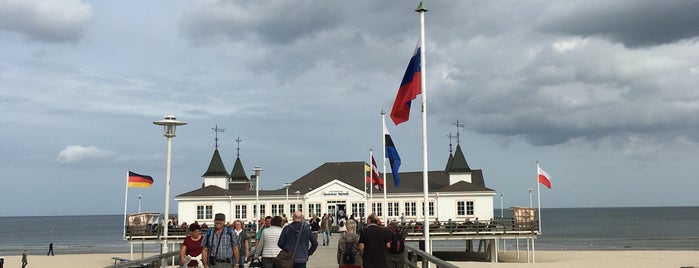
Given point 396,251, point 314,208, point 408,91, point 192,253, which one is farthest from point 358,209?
point 192,253

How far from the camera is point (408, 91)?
15.0m

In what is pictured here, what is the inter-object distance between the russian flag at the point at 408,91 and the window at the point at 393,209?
108 feet

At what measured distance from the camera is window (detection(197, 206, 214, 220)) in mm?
48500

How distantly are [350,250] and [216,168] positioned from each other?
44.0 m

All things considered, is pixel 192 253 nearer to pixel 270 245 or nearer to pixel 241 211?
pixel 270 245

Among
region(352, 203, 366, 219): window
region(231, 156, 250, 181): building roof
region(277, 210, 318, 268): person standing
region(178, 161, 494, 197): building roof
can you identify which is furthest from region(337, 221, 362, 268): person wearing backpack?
region(231, 156, 250, 181): building roof

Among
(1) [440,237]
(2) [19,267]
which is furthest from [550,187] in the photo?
(2) [19,267]

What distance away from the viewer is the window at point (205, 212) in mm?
48500

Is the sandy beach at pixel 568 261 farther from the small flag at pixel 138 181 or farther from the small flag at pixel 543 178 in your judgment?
the small flag at pixel 138 181

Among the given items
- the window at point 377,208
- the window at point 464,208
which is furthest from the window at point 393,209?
the window at point 464,208

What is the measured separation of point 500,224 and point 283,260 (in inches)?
1050

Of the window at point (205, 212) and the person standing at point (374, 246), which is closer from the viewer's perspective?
the person standing at point (374, 246)

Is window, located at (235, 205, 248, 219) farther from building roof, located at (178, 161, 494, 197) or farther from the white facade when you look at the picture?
building roof, located at (178, 161, 494, 197)

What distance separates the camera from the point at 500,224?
3675 centimetres
